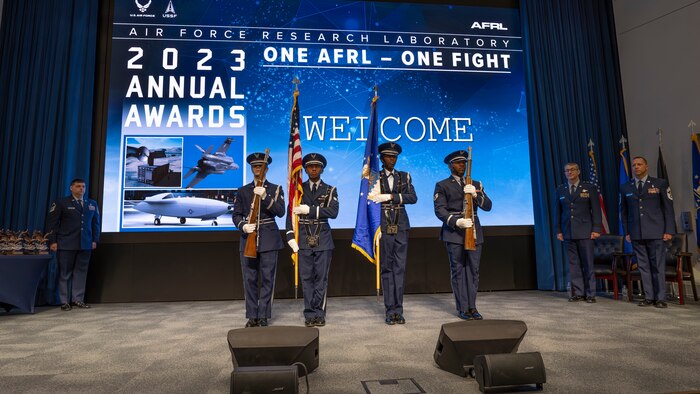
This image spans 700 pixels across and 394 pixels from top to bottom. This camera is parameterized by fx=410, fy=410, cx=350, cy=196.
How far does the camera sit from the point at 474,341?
7.00 ft

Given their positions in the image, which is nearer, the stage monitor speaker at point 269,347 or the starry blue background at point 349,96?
the stage monitor speaker at point 269,347

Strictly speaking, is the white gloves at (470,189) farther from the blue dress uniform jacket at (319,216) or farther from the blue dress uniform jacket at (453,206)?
the blue dress uniform jacket at (319,216)

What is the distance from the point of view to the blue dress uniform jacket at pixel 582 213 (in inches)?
192

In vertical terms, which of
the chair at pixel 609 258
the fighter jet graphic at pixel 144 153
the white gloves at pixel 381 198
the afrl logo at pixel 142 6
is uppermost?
the afrl logo at pixel 142 6

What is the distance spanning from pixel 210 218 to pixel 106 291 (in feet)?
5.46

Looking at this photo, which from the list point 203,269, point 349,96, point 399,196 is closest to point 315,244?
point 399,196

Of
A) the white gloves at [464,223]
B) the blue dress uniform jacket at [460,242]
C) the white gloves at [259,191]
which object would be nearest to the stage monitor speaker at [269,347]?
the white gloves at [259,191]

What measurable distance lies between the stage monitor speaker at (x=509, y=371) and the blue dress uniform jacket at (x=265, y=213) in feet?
7.43

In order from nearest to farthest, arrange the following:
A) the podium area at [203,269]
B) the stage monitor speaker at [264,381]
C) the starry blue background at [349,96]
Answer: the stage monitor speaker at [264,381] → the podium area at [203,269] → the starry blue background at [349,96]

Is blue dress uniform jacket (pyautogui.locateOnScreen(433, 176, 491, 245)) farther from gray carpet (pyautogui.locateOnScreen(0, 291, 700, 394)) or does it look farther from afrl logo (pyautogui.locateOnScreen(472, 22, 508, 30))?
afrl logo (pyautogui.locateOnScreen(472, 22, 508, 30))

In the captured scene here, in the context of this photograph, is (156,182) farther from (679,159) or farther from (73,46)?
(679,159)

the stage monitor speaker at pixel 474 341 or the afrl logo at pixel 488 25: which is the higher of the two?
the afrl logo at pixel 488 25

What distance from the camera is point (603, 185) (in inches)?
249

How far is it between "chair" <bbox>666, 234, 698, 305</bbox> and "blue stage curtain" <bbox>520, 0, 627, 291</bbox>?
129cm
